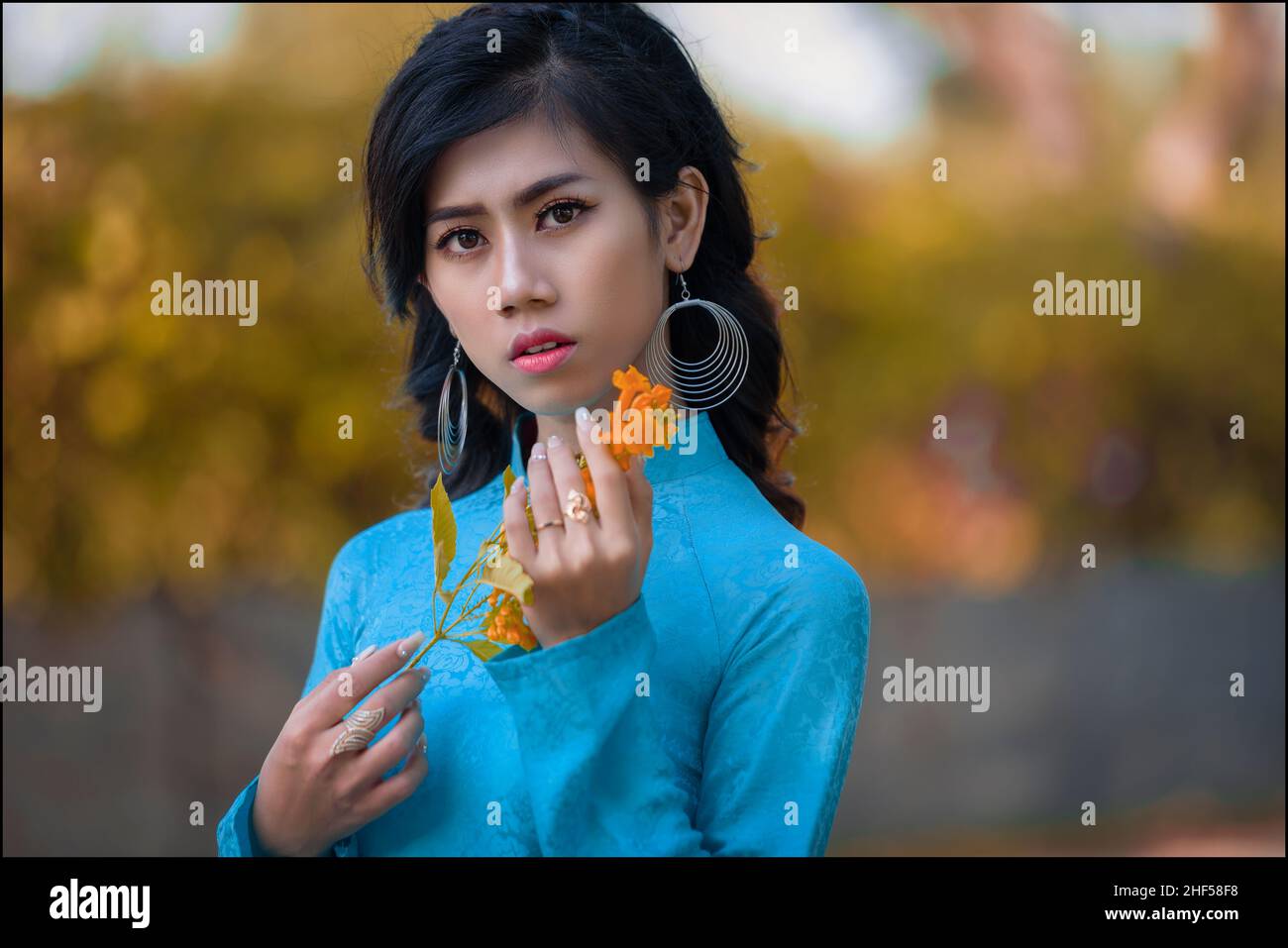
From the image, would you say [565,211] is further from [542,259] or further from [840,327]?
[840,327]

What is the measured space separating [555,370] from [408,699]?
0.41 meters

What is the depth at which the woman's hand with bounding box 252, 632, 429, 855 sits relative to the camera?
147 centimetres

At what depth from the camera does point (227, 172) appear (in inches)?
207

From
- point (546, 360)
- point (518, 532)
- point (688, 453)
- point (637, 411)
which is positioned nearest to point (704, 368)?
point (688, 453)

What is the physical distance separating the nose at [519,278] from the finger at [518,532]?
0.28 metres

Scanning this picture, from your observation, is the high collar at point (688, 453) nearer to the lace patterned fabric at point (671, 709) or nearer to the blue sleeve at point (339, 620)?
the lace patterned fabric at point (671, 709)

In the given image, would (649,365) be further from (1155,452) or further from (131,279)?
(1155,452)

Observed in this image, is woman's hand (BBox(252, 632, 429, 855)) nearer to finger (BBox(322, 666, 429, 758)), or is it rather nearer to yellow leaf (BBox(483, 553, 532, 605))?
finger (BBox(322, 666, 429, 758))

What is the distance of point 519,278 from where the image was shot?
153 cm

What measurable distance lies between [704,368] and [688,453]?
12cm

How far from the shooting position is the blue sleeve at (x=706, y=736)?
1.36 metres

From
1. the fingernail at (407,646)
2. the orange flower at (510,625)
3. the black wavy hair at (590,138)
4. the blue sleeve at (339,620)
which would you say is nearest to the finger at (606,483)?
the orange flower at (510,625)
